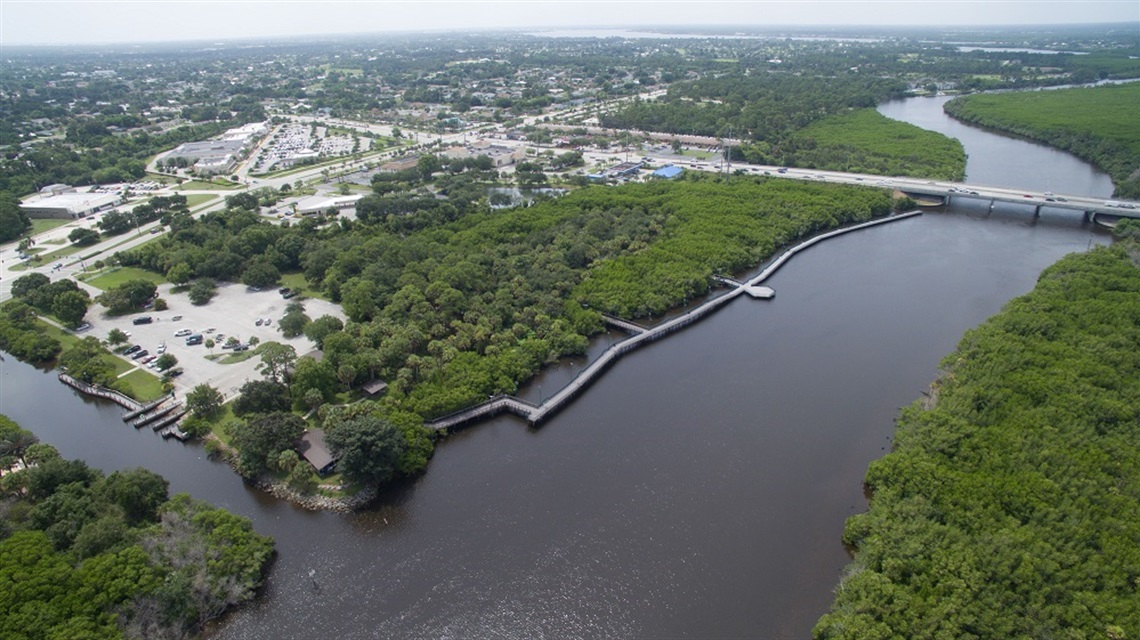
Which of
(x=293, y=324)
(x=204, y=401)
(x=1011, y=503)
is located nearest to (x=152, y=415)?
(x=204, y=401)

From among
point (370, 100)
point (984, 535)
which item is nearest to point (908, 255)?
point (984, 535)

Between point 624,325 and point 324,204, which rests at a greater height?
point 324,204

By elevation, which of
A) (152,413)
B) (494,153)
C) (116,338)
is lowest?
(152,413)

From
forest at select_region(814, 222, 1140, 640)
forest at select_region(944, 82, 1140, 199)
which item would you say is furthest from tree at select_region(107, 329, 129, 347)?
forest at select_region(944, 82, 1140, 199)

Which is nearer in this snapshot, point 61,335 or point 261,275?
point 61,335

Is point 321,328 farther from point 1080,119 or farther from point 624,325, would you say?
point 1080,119

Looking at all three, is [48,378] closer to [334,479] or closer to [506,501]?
[334,479]

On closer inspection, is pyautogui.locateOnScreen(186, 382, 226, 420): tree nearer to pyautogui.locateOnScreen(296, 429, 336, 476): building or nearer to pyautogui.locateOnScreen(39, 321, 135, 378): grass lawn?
pyautogui.locateOnScreen(296, 429, 336, 476): building
